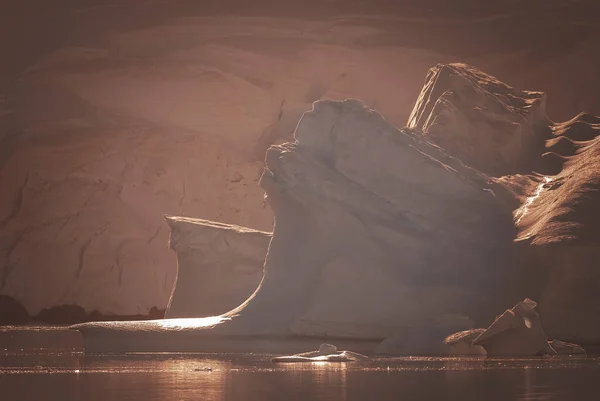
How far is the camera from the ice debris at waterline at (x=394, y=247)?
1557 centimetres

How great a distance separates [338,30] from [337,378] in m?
17.5

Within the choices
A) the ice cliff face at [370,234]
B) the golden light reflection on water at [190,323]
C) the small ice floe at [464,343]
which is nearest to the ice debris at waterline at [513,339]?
the small ice floe at [464,343]

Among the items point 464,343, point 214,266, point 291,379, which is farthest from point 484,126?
point 291,379

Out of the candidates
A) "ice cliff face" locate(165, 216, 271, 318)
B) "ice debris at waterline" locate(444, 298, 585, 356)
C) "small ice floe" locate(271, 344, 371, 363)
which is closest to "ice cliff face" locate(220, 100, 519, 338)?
"ice debris at waterline" locate(444, 298, 585, 356)

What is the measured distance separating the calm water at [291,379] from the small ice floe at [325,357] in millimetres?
230

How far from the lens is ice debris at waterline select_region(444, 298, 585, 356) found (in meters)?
14.1

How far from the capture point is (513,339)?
14531 mm

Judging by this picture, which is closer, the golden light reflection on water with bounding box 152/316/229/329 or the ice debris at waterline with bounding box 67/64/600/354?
the ice debris at waterline with bounding box 67/64/600/354

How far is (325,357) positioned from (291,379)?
2.46 metres

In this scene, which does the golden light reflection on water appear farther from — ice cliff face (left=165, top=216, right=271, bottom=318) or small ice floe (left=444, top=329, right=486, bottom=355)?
small ice floe (left=444, top=329, right=486, bottom=355)

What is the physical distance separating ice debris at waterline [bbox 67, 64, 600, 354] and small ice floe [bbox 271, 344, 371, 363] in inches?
45.6

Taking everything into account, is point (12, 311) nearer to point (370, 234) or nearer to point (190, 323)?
point (190, 323)

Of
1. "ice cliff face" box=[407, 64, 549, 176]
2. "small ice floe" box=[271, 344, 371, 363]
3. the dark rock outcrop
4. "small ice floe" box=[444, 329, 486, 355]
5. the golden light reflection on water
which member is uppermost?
"ice cliff face" box=[407, 64, 549, 176]

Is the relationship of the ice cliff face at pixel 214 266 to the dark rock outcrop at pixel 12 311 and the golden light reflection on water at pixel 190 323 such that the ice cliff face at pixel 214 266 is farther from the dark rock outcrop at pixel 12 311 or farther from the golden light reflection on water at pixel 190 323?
the dark rock outcrop at pixel 12 311
